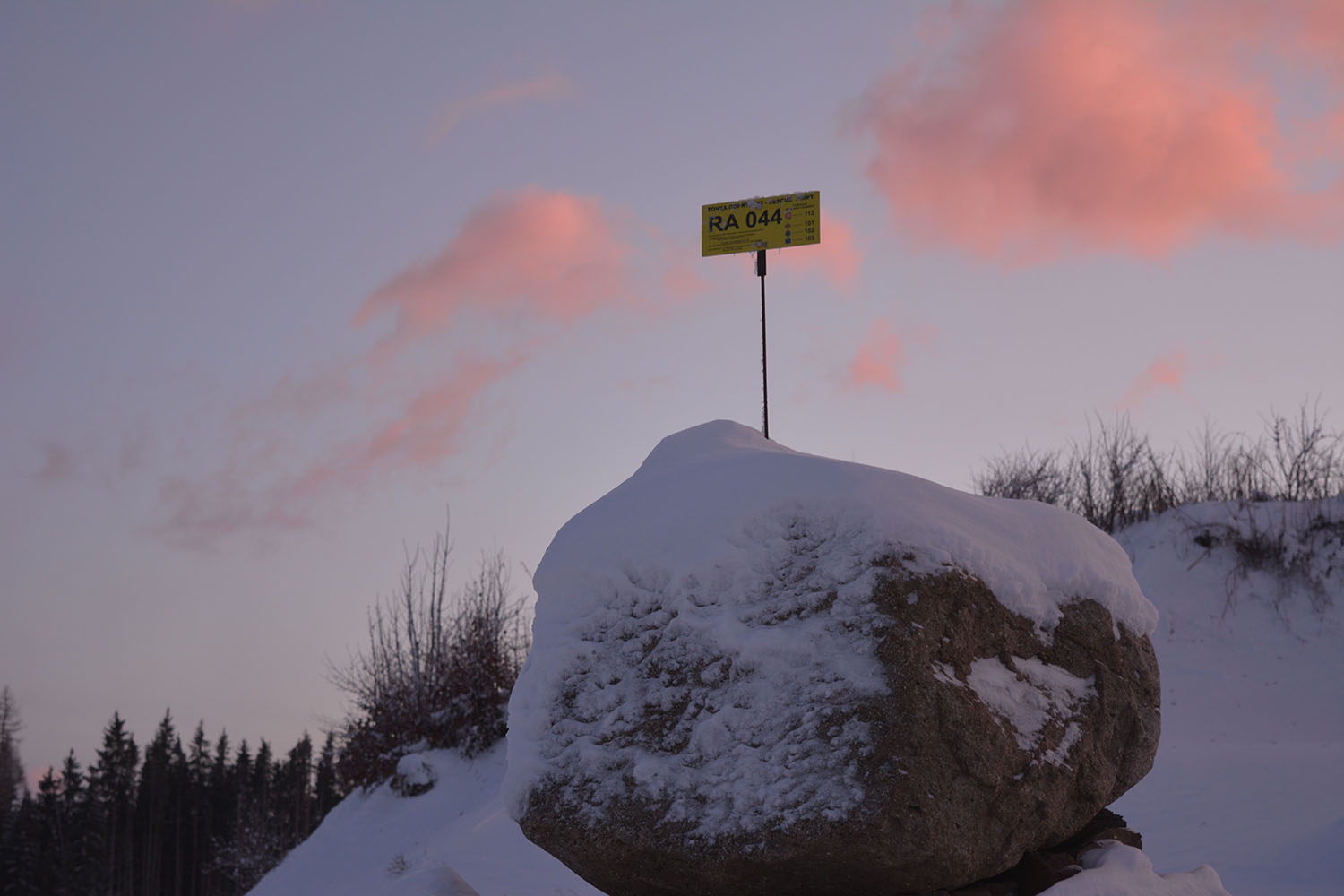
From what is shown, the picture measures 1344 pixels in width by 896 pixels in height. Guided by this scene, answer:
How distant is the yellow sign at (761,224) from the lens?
7.70 m

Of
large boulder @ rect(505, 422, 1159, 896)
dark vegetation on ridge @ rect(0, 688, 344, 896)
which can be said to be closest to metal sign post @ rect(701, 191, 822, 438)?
large boulder @ rect(505, 422, 1159, 896)

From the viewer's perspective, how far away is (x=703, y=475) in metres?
4.37

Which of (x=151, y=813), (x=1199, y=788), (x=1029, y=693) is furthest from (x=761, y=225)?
(x=151, y=813)

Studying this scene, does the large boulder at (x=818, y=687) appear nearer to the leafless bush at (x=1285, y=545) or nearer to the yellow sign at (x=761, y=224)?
the yellow sign at (x=761, y=224)

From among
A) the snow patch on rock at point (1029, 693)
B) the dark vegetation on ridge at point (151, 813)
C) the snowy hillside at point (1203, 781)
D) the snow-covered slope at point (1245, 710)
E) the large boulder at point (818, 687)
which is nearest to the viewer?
the large boulder at point (818, 687)

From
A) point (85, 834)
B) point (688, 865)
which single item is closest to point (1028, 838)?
point (688, 865)

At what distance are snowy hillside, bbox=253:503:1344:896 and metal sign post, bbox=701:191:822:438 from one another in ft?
15.3

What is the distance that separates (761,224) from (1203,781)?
20.3ft

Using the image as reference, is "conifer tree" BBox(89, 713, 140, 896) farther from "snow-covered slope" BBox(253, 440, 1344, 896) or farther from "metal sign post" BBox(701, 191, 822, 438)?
"metal sign post" BBox(701, 191, 822, 438)

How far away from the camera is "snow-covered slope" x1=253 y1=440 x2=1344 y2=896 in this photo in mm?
6633

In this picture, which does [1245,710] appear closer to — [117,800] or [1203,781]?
[1203,781]

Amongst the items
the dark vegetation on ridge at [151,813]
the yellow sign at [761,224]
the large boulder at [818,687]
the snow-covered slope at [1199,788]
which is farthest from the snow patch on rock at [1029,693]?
the dark vegetation on ridge at [151,813]

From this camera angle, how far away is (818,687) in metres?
3.62

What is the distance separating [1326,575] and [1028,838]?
12550 mm
